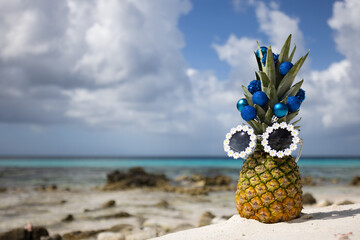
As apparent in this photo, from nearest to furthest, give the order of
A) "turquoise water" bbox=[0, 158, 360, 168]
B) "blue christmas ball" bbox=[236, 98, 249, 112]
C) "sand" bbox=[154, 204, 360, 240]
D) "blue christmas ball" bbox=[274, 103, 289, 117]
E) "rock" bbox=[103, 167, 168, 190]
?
"sand" bbox=[154, 204, 360, 240] < "blue christmas ball" bbox=[274, 103, 289, 117] < "blue christmas ball" bbox=[236, 98, 249, 112] < "rock" bbox=[103, 167, 168, 190] < "turquoise water" bbox=[0, 158, 360, 168]

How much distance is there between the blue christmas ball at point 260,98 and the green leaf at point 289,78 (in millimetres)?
370

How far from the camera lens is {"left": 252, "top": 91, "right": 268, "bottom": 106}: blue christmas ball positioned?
166 inches

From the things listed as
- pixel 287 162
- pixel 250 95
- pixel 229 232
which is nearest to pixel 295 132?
pixel 287 162

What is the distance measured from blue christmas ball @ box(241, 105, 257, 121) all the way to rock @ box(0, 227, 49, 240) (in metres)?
5.90

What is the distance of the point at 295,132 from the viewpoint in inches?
162

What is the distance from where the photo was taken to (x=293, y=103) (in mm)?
4215

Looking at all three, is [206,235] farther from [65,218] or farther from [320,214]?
[65,218]

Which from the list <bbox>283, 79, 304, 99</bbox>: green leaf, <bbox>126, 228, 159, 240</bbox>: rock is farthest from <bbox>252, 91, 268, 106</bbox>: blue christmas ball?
<bbox>126, 228, 159, 240</bbox>: rock

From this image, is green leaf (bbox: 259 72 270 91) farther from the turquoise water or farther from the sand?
the turquoise water

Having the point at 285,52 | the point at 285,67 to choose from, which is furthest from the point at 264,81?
the point at 285,52

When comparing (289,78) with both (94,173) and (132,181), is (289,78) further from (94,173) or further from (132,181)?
(94,173)

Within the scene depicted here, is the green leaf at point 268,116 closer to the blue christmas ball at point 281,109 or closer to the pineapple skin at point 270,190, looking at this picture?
the blue christmas ball at point 281,109

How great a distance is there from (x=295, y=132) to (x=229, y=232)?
1.70 meters

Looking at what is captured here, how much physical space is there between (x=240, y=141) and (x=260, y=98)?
71 cm
